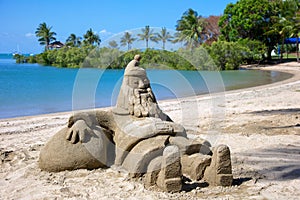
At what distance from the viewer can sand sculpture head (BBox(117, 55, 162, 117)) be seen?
21.0 ft

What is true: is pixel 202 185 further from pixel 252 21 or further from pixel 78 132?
pixel 252 21

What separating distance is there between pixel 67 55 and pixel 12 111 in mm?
46057

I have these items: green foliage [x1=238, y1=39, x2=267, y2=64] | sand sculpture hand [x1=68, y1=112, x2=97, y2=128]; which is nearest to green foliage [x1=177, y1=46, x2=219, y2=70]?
green foliage [x1=238, y1=39, x2=267, y2=64]

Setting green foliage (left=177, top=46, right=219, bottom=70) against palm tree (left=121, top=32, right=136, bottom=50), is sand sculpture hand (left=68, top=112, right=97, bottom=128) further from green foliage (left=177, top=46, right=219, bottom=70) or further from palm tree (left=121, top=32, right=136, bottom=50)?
green foliage (left=177, top=46, right=219, bottom=70)

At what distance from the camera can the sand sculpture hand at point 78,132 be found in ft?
20.8

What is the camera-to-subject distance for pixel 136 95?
21.2 ft

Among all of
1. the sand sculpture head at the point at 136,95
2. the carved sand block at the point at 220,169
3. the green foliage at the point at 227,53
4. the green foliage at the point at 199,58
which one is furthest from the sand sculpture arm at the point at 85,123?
the green foliage at the point at 227,53

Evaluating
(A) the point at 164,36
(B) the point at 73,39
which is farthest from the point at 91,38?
(A) the point at 164,36

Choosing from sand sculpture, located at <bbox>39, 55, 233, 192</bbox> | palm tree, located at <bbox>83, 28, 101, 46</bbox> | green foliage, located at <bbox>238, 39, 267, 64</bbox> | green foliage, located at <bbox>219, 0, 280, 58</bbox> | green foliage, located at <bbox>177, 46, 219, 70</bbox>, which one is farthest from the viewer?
palm tree, located at <bbox>83, 28, 101, 46</bbox>

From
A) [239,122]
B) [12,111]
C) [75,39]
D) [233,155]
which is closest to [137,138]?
[233,155]

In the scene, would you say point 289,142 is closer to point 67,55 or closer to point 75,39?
point 67,55

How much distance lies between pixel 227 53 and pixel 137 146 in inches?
1660

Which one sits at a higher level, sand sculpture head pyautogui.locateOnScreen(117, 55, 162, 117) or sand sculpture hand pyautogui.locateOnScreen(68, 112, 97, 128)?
sand sculpture head pyautogui.locateOnScreen(117, 55, 162, 117)

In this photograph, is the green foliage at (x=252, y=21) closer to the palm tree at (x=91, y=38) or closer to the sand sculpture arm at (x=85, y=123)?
the palm tree at (x=91, y=38)
